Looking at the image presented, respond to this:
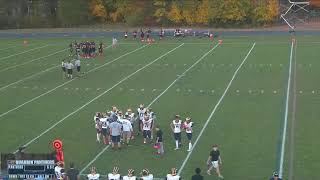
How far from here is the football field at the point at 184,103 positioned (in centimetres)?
1519

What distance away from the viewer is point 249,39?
4331 centimetres

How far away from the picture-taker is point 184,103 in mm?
21688

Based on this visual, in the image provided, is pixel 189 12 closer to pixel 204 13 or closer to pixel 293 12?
pixel 204 13

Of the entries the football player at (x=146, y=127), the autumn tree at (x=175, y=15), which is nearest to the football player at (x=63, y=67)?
the football player at (x=146, y=127)

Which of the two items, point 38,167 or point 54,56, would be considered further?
point 54,56

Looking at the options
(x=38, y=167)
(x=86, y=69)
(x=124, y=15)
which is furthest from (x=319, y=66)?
(x=124, y=15)

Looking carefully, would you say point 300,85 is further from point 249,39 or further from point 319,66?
point 249,39

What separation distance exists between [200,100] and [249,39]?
22.2 metres

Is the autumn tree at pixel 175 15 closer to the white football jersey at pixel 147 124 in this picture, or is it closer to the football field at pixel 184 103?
the football field at pixel 184 103

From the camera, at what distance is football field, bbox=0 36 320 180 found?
598 inches

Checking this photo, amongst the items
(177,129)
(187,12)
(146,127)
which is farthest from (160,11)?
(177,129)

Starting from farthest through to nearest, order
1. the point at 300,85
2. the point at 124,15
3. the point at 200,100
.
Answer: the point at 124,15 < the point at 300,85 < the point at 200,100

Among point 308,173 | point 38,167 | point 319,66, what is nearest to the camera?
point 38,167

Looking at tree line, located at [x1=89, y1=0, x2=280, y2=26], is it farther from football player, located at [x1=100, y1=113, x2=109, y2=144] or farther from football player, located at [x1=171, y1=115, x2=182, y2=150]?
football player, located at [x1=171, y1=115, x2=182, y2=150]
